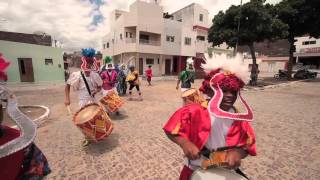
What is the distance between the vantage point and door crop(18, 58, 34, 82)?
Result: 1875 cm

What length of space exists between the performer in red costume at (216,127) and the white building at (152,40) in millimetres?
22394

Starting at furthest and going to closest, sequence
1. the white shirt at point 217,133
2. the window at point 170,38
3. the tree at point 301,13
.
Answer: the window at point 170,38 < the tree at point 301,13 < the white shirt at point 217,133

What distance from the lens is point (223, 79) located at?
6.19 ft

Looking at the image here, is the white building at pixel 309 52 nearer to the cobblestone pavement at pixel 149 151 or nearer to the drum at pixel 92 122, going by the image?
the cobblestone pavement at pixel 149 151

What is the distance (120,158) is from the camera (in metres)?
4.33

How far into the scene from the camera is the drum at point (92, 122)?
14.0ft

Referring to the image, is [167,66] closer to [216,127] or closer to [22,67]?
[22,67]

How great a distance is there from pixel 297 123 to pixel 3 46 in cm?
2019

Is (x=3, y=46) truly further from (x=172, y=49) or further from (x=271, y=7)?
(x=271, y=7)

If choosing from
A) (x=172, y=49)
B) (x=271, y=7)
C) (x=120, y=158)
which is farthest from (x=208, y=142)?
(x=172, y=49)

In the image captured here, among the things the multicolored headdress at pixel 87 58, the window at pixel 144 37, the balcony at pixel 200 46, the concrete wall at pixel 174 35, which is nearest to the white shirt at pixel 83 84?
the multicolored headdress at pixel 87 58

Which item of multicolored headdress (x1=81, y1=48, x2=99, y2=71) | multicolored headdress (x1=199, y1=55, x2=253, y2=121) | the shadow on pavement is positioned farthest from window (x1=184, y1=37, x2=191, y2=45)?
multicolored headdress (x1=199, y1=55, x2=253, y2=121)

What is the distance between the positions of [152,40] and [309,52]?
38000 millimetres

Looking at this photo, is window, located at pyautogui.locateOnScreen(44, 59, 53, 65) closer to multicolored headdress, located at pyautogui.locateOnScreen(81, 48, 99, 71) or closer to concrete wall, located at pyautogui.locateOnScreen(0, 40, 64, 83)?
concrete wall, located at pyautogui.locateOnScreen(0, 40, 64, 83)
